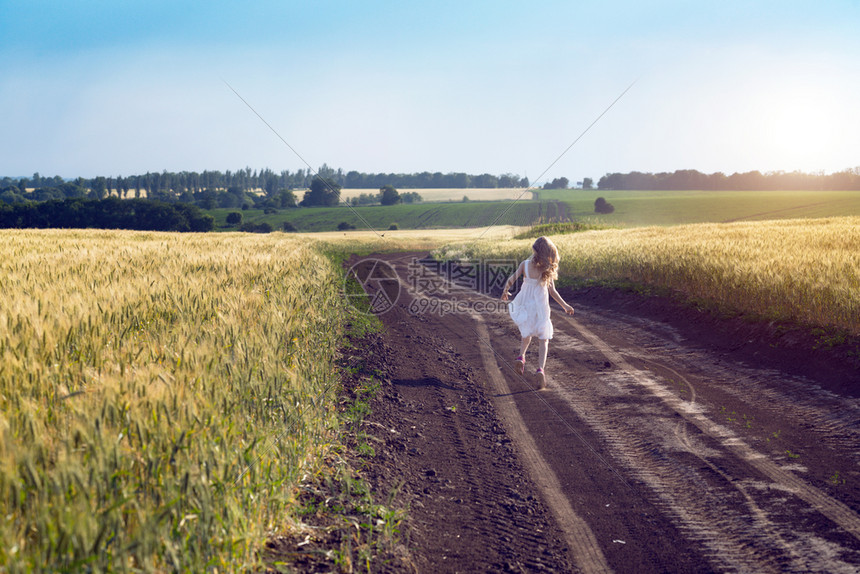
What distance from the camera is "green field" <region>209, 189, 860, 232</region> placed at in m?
70.9

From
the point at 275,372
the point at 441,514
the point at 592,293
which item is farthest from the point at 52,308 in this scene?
the point at 592,293

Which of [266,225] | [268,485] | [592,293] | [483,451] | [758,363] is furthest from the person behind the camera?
[266,225]

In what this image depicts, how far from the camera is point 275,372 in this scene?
3.92 meters

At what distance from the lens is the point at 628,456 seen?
5.23 m

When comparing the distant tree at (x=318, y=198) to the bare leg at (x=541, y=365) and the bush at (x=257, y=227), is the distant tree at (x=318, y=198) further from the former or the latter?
the bare leg at (x=541, y=365)

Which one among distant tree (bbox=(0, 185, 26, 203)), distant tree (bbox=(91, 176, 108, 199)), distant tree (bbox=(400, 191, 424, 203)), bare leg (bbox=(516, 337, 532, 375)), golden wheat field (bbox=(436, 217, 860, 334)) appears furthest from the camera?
distant tree (bbox=(91, 176, 108, 199))

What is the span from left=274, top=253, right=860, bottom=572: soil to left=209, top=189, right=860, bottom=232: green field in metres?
56.6

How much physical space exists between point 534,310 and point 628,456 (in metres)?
3.20

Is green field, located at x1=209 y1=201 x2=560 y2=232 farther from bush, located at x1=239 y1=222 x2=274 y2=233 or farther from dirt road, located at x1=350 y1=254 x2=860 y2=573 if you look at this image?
dirt road, located at x1=350 y1=254 x2=860 y2=573

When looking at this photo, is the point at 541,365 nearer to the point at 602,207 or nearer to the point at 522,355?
the point at 522,355

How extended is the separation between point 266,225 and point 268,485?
100 meters

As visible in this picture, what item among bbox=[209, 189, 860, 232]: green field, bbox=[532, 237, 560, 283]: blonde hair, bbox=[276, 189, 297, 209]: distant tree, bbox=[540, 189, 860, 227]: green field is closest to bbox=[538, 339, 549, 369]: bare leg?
bbox=[532, 237, 560, 283]: blonde hair

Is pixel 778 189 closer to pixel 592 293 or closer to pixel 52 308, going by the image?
pixel 592 293

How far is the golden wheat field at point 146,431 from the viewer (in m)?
2.09
